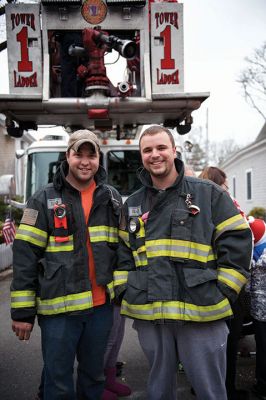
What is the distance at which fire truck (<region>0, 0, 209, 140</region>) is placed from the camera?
4.35 m

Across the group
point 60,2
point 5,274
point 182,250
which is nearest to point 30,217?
point 182,250

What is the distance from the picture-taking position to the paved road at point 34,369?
139 inches

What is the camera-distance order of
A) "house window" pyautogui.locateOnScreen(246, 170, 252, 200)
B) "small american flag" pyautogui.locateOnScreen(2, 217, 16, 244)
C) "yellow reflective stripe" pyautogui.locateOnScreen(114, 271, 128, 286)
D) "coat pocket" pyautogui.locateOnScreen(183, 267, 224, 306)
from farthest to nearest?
"house window" pyautogui.locateOnScreen(246, 170, 252, 200) → "small american flag" pyautogui.locateOnScreen(2, 217, 16, 244) → "yellow reflective stripe" pyautogui.locateOnScreen(114, 271, 128, 286) → "coat pocket" pyautogui.locateOnScreen(183, 267, 224, 306)

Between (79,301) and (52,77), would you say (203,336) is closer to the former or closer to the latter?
(79,301)

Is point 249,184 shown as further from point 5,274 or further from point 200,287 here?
point 200,287

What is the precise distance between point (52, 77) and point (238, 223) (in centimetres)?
338

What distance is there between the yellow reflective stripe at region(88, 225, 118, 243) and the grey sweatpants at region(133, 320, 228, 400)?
0.58m

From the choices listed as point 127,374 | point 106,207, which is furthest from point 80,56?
point 127,374

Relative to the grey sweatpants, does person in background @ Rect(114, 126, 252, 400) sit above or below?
above

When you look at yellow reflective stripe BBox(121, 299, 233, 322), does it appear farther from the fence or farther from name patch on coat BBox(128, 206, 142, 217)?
the fence

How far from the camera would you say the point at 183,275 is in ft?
7.68

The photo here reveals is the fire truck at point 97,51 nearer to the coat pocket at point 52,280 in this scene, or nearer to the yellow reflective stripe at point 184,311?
the coat pocket at point 52,280

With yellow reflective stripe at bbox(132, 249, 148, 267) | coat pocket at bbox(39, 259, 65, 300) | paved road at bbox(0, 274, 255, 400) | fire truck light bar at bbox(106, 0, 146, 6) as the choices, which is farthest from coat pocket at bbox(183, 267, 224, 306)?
fire truck light bar at bbox(106, 0, 146, 6)

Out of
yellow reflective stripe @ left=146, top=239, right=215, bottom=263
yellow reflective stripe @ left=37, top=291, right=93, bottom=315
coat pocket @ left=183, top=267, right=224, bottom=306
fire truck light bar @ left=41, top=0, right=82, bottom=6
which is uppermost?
fire truck light bar @ left=41, top=0, right=82, bottom=6
